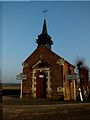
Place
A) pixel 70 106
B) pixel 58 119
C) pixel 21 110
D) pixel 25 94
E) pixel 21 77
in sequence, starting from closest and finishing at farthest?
1. pixel 58 119
2. pixel 21 110
3. pixel 70 106
4. pixel 21 77
5. pixel 25 94

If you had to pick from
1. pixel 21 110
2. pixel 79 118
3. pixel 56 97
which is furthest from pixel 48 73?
pixel 79 118

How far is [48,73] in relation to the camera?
2389cm

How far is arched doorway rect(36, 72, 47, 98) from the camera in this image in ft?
79.6

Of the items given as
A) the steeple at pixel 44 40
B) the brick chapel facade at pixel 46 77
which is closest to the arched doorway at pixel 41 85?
the brick chapel facade at pixel 46 77

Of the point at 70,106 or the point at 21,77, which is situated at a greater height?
the point at 21,77

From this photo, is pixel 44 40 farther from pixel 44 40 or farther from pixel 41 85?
pixel 41 85

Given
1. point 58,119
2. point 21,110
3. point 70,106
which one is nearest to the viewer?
point 58,119

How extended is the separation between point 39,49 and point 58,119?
15593 mm

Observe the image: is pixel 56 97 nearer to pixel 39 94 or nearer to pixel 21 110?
pixel 39 94

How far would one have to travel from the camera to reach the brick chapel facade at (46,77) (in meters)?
23.4

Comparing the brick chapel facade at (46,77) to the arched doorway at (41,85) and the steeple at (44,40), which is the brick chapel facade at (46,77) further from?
the steeple at (44,40)

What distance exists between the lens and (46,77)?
946 inches

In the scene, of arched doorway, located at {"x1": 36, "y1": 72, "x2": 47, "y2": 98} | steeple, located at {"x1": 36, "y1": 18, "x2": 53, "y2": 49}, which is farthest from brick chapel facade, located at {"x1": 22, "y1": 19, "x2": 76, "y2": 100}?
steeple, located at {"x1": 36, "y1": 18, "x2": 53, "y2": 49}

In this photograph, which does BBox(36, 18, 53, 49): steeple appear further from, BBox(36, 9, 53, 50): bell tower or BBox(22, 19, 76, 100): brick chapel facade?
BBox(22, 19, 76, 100): brick chapel facade
